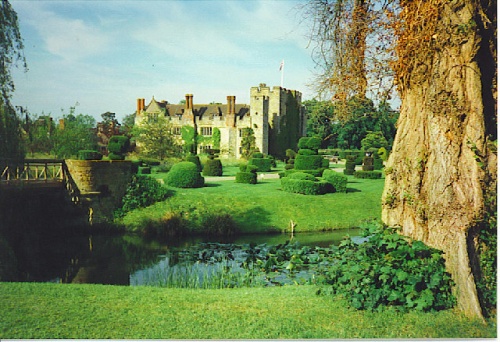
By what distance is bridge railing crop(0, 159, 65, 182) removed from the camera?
7.52m

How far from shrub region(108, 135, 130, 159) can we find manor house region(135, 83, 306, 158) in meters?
3.32

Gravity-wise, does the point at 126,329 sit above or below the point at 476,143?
below

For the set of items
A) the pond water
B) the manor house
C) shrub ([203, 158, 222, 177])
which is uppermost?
the manor house

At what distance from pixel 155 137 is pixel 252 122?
536 centimetres

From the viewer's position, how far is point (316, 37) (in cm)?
631

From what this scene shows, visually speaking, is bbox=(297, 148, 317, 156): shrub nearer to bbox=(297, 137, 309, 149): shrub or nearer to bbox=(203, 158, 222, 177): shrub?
bbox=(297, 137, 309, 149): shrub

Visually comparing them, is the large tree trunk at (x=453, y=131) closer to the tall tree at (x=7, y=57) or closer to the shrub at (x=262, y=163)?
the tall tree at (x=7, y=57)

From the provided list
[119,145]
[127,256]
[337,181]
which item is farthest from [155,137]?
[127,256]

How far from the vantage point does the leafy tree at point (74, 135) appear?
8.67 metres

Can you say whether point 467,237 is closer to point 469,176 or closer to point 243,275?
point 469,176

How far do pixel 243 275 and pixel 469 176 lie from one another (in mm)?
3983

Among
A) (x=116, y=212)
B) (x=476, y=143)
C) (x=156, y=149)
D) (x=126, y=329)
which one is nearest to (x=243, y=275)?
(x=126, y=329)

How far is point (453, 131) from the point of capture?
4.66m

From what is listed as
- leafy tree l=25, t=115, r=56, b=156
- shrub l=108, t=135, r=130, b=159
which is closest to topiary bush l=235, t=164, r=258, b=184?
shrub l=108, t=135, r=130, b=159
